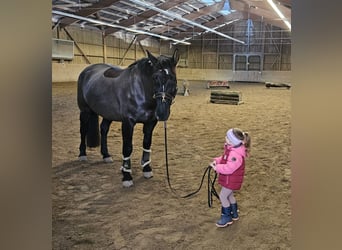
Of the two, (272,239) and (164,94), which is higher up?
(164,94)

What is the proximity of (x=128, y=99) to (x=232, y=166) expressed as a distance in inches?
39.8

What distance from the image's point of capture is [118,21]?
11102 mm

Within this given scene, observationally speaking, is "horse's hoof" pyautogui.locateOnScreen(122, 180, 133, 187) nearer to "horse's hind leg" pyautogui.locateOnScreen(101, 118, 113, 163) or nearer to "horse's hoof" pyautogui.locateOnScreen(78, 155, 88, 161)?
"horse's hind leg" pyautogui.locateOnScreen(101, 118, 113, 163)

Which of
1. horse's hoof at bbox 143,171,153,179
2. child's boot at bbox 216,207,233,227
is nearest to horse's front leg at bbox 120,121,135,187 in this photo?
horse's hoof at bbox 143,171,153,179

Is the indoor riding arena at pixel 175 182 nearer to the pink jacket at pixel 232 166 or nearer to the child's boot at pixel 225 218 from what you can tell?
the child's boot at pixel 225 218

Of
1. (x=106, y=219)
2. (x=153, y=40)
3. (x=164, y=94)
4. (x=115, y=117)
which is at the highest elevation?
(x=153, y=40)

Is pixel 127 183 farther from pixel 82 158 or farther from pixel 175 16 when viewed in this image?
pixel 175 16

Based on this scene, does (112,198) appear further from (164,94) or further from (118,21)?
(118,21)

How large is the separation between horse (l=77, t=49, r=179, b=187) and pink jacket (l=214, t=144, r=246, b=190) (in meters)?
0.57

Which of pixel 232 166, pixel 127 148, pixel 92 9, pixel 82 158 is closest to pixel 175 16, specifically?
pixel 92 9

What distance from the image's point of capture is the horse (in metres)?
2.22

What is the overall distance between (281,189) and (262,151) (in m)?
1.20
